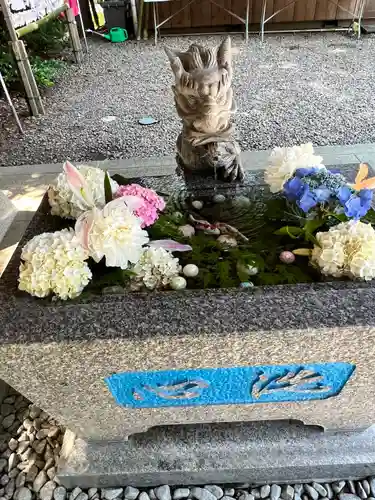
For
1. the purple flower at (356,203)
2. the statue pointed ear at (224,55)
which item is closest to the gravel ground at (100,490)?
the purple flower at (356,203)

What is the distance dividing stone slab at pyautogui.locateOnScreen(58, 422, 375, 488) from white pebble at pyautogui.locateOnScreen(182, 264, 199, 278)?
31.8 inches

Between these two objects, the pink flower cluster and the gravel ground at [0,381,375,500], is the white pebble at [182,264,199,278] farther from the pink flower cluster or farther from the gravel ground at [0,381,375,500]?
the gravel ground at [0,381,375,500]

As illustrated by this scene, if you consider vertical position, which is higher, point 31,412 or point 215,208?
point 215,208

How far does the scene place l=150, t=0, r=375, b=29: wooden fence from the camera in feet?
26.2

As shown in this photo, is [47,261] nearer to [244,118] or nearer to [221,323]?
[221,323]

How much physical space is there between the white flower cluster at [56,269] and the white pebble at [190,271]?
32cm

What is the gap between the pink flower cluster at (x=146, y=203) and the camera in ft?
5.08

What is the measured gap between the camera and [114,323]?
3.97 ft

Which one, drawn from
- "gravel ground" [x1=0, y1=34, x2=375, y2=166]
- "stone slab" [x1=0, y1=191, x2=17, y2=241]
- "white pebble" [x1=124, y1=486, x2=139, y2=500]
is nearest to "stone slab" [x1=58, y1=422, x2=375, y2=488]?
"white pebble" [x1=124, y1=486, x2=139, y2=500]

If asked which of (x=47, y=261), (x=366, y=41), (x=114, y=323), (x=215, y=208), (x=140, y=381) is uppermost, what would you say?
(x=47, y=261)

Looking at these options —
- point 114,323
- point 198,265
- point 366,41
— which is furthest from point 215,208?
point 366,41

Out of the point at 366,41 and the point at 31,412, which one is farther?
the point at 366,41

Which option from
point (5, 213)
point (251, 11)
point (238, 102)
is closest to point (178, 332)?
point (5, 213)

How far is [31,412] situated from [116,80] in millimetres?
5386
